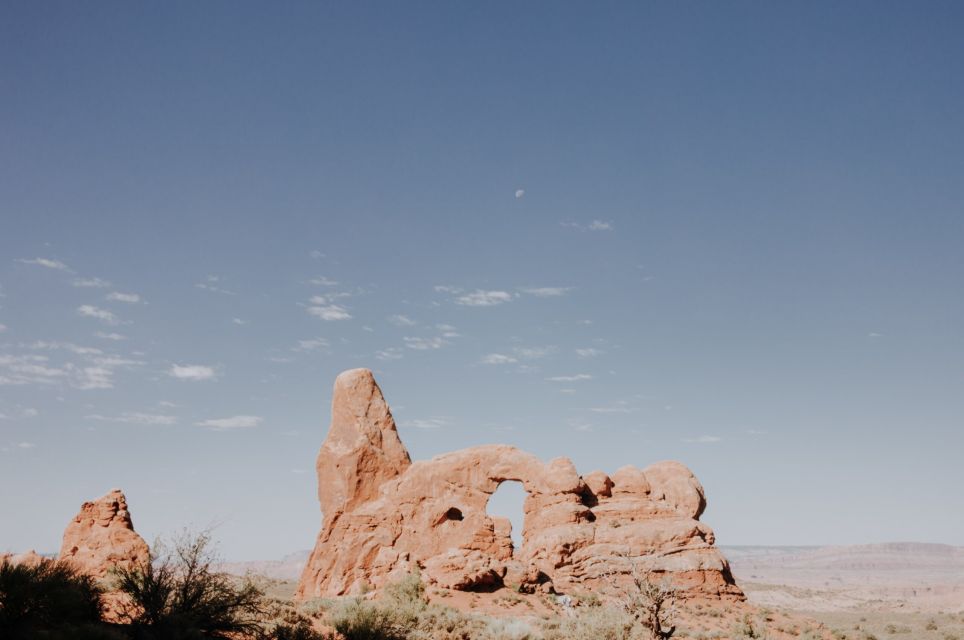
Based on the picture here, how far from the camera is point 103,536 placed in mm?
31328

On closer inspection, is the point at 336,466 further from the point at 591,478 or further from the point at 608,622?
the point at 608,622

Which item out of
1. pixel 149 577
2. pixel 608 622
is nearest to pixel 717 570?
pixel 608 622

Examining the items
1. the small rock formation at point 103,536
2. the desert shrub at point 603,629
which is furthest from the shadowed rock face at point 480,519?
the small rock formation at point 103,536

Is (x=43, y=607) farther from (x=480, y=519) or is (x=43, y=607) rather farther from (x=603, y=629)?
(x=480, y=519)

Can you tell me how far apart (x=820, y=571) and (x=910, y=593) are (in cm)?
7638

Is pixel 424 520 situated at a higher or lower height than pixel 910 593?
higher

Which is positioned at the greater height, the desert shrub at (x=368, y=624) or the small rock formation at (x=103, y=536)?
the small rock formation at (x=103, y=536)

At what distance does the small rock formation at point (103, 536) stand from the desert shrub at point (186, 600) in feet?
61.6

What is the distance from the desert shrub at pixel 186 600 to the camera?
12594mm

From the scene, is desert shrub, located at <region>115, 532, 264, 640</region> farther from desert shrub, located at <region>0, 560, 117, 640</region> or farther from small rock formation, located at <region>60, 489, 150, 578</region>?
small rock formation, located at <region>60, 489, 150, 578</region>

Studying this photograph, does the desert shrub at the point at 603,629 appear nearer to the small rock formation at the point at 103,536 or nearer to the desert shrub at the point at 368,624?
the desert shrub at the point at 368,624

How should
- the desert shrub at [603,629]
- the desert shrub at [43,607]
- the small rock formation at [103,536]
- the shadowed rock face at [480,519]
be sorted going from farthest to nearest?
the small rock formation at [103,536] → the shadowed rock face at [480,519] → the desert shrub at [603,629] → the desert shrub at [43,607]

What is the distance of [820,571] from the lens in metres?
177

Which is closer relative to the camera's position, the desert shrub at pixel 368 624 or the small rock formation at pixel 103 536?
the desert shrub at pixel 368 624
